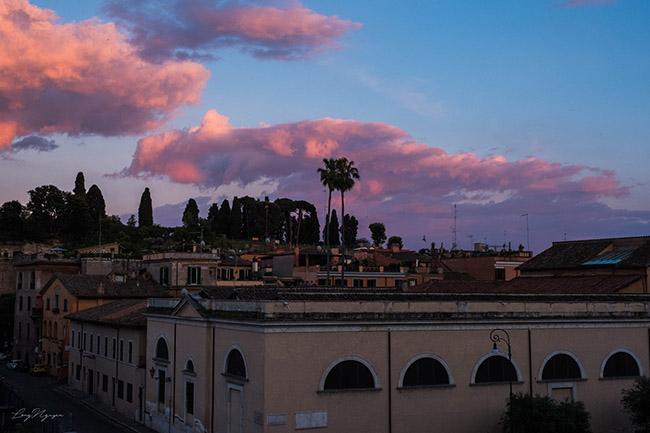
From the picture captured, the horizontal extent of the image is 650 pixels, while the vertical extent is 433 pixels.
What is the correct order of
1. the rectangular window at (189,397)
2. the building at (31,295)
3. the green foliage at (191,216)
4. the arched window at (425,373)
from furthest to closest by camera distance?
the green foliage at (191,216) → the building at (31,295) → the rectangular window at (189,397) → the arched window at (425,373)

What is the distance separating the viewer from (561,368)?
34.5 metres

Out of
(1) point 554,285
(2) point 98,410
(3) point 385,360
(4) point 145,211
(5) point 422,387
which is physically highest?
(4) point 145,211

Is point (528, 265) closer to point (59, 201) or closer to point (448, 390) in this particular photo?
point (448, 390)

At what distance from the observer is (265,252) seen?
108 metres

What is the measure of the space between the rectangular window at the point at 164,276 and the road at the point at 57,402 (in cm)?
1304

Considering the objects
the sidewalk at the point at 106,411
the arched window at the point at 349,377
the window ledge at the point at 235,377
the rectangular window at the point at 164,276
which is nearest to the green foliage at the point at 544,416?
the arched window at the point at 349,377

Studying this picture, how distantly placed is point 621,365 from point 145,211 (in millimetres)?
104428

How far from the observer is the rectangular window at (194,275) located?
6769 cm

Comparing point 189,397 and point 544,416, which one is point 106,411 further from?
point 544,416

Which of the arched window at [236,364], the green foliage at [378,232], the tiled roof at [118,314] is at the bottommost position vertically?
the arched window at [236,364]

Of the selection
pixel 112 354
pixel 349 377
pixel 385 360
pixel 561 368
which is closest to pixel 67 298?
pixel 112 354

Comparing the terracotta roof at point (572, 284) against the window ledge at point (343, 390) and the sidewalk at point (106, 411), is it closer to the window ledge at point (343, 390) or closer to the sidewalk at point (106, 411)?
the window ledge at point (343, 390)

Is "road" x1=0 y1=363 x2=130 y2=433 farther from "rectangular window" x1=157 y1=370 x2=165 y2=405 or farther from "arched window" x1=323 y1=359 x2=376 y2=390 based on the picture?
"arched window" x1=323 y1=359 x2=376 y2=390

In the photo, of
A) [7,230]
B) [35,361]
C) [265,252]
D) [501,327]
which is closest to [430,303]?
[501,327]
